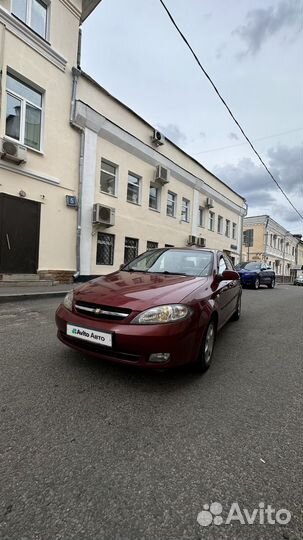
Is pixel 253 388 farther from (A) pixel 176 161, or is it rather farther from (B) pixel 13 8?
(A) pixel 176 161

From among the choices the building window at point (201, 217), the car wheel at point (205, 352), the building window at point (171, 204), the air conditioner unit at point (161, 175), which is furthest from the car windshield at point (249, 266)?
the car wheel at point (205, 352)

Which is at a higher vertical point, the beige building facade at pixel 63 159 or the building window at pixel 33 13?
the building window at pixel 33 13

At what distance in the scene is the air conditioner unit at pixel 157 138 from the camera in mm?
14875

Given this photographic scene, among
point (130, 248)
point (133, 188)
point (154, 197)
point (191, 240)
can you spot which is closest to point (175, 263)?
point (130, 248)

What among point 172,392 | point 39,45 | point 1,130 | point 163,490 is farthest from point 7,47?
point 163,490

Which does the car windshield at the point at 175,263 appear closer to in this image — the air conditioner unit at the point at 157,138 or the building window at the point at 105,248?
the building window at the point at 105,248

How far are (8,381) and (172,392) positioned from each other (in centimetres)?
157

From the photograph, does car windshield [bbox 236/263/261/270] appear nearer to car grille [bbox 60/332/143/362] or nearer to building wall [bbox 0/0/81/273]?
building wall [bbox 0/0/81/273]

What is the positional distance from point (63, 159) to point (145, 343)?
9531mm

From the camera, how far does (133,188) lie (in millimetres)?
14398

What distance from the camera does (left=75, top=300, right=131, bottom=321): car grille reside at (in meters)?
2.82

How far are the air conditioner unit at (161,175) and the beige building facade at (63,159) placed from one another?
49 mm

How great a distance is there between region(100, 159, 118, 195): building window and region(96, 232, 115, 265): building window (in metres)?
1.83

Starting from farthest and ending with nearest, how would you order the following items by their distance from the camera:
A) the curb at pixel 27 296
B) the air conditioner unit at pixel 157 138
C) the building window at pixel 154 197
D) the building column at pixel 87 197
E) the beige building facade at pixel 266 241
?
the beige building facade at pixel 266 241 → the building window at pixel 154 197 → the air conditioner unit at pixel 157 138 → the building column at pixel 87 197 → the curb at pixel 27 296
